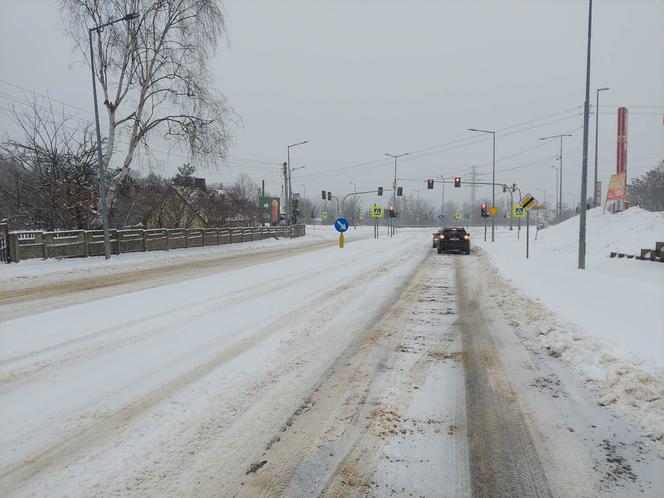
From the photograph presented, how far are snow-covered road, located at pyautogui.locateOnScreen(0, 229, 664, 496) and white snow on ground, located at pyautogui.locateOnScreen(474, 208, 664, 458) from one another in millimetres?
319

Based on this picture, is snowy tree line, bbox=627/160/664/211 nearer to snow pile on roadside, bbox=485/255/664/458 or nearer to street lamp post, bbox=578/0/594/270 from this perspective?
street lamp post, bbox=578/0/594/270

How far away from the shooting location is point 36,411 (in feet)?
11.9

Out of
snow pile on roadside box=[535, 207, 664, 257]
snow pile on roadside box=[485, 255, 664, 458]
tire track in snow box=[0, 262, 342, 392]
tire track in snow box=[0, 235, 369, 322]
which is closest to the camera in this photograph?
snow pile on roadside box=[485, 255, 664, 458]

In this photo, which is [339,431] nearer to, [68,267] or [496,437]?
[496,437]

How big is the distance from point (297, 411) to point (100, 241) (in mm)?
19764

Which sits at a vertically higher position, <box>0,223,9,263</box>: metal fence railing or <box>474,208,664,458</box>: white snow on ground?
<box>0,223,9,263</box>: metal fence railing

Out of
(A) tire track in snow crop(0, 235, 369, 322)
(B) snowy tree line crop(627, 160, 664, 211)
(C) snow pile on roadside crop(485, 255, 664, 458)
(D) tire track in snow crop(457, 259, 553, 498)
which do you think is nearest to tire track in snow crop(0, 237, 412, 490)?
(D) tire track in snow crop(457, 259, 553, 498)

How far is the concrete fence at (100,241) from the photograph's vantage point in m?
16.6

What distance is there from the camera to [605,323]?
20.8 ft

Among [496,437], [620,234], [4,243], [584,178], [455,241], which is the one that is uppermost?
[584,178]

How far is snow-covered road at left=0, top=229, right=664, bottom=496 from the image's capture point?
2691 mm

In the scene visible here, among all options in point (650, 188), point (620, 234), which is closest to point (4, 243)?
point (620, 234)

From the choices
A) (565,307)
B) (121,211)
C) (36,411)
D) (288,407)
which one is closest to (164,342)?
(36,411)

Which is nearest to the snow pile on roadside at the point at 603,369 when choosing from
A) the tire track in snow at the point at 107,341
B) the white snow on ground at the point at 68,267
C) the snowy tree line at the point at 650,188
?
the tire track in snow at the point at 107,341
